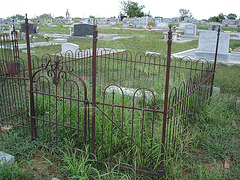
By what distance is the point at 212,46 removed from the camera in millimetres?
9523

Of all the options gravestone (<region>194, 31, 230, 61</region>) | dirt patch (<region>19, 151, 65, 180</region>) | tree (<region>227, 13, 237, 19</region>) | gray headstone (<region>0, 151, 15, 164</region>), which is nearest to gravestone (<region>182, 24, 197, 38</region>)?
gravestone (<region>194, 31, 230, 61</region>)

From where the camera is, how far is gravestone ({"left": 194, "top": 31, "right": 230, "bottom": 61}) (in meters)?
9.20

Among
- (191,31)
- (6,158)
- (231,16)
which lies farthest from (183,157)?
(231,16)

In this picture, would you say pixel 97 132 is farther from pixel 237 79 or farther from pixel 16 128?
pixel 237 79

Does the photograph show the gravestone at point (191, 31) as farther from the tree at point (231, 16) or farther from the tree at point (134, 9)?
the tree at point (231, 16)

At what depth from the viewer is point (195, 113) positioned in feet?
12.8

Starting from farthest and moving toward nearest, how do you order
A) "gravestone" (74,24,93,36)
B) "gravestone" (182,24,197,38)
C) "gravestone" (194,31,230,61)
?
1. "gravestone" (182,24,197,38)
2. "gravestone" (74,24,93,36)
3. "gravestone" (194,31,230,61)

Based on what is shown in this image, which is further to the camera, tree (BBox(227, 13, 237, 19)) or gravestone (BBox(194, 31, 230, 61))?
tree (BBox(227, 13, 237, 19))

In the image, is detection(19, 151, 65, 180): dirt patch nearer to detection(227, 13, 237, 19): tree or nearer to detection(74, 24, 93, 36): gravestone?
detection(74, 24, 93, 36): gravestone

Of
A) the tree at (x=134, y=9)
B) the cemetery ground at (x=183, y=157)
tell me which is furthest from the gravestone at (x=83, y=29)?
the tree at (x=134, y=9)

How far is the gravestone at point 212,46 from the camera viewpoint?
362 inches

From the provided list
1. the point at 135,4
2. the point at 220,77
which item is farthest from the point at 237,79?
the point at 135,4

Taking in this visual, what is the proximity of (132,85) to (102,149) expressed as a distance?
2.74 meters

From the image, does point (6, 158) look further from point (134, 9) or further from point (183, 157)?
point (134, 9)
